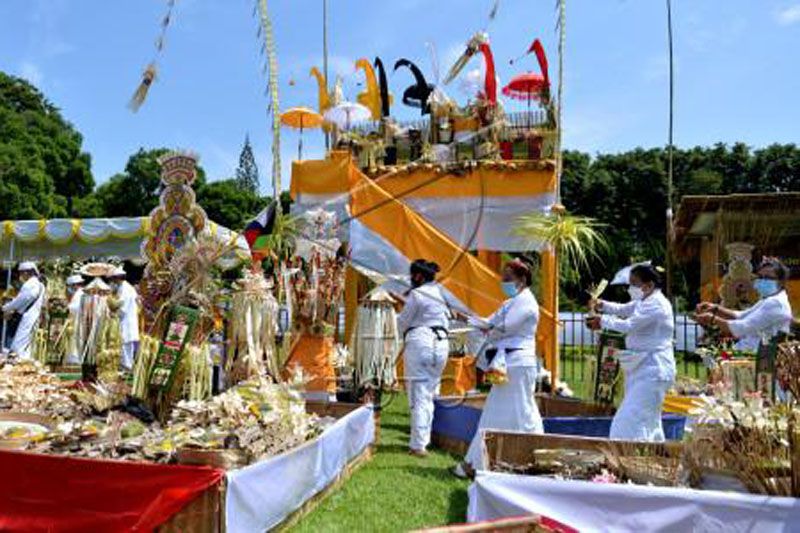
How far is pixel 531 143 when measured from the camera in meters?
10.5

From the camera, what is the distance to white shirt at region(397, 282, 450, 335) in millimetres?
6234

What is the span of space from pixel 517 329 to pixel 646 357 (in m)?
0.99

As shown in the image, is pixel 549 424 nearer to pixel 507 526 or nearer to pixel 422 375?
pixel 422 375

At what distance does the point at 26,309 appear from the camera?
9906 millimetres

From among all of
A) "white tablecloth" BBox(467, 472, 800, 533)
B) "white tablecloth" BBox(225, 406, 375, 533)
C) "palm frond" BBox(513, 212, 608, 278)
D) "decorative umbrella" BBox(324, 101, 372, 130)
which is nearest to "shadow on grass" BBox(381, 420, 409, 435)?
"white tablecloth" BBox(225, 406, 375, 533)

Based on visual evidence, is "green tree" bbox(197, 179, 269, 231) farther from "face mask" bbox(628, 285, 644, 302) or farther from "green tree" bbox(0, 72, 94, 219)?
"face mask" bbox(628, 285, 644, 302)

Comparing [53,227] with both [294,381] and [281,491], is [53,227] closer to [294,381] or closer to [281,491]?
[294,381]

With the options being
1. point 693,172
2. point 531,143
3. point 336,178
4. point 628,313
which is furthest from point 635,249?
point 628,313

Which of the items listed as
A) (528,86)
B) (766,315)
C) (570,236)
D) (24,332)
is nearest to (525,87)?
(528,86)

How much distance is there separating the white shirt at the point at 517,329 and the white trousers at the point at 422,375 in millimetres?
913

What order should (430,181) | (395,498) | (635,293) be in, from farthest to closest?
(430,181)
(635,293)
(395,498)

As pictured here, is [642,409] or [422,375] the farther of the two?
[422,375]

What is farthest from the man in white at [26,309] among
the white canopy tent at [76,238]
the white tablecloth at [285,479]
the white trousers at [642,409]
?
the white trousers at [642,409]

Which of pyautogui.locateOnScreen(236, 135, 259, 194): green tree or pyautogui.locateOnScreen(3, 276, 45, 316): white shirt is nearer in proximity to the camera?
pyautogui.locateOnScreen(3, 276, 45, 316): white shirt
